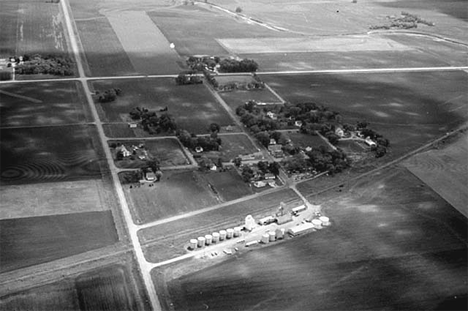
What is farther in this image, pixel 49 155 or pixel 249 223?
pixel 49 155

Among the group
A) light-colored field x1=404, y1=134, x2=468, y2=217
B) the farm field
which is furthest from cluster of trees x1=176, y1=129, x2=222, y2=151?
the farm field

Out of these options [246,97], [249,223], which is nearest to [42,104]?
[246,97]

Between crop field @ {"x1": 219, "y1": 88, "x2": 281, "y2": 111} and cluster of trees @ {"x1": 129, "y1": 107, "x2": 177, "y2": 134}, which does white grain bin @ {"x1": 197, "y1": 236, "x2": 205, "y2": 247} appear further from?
crop field @ {"x1": 219, "y1": 88, "x2": 281, "y2": 111}

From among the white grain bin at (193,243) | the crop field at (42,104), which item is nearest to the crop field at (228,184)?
the white grain bin at (193,243)

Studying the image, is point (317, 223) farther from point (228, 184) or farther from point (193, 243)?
point (193, 243)

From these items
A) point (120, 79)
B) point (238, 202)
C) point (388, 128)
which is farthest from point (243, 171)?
point (120, 79)

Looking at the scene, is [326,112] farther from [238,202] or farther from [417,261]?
[417,261]
